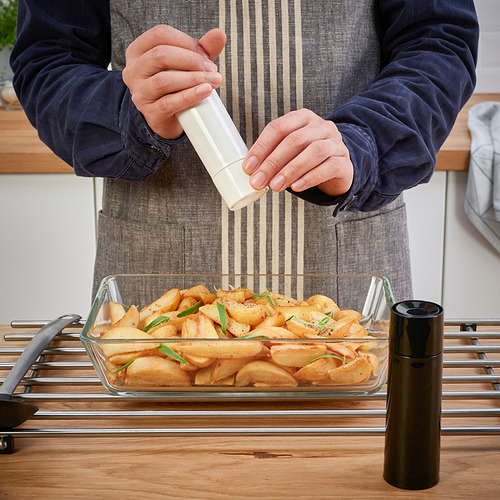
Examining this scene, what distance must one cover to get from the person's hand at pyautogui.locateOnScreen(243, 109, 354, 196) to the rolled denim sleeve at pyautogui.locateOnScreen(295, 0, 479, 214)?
0.29 ft

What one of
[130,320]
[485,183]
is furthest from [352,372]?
[485,183]

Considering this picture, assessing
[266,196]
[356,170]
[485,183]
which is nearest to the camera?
[356,170]

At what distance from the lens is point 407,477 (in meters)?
0.56

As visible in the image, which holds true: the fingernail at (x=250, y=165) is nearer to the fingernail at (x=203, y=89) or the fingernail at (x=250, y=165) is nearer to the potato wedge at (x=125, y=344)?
the fingernail at (x=203, y=89)

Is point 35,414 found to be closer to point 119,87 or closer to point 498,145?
point 119,87

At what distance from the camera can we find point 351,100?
934 mm

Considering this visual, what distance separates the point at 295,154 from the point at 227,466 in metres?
0.31

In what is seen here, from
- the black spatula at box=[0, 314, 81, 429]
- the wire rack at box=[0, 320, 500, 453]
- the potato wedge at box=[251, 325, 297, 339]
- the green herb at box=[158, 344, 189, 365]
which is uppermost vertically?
the potato wedge at box=[251, 325, 297, 339]

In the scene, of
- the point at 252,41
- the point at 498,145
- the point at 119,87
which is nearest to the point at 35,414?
the point at 119,87

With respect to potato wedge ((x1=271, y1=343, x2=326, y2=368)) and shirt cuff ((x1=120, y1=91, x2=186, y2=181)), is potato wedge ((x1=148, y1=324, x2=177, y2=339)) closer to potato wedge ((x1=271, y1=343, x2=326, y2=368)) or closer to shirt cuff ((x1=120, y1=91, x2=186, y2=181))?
potato wedge ((x1=271, y1=343, x2=326, y2=368))

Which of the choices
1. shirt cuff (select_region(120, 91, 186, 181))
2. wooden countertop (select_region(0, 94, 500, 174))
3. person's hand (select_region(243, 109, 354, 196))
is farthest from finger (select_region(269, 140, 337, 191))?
wooden countertop (select_region(0, 94, 500, 174))

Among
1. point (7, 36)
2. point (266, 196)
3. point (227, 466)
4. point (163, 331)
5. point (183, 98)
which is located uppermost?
point (7, 36)

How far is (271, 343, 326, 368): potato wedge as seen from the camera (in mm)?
601

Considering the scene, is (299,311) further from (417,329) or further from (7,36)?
(7,36)
